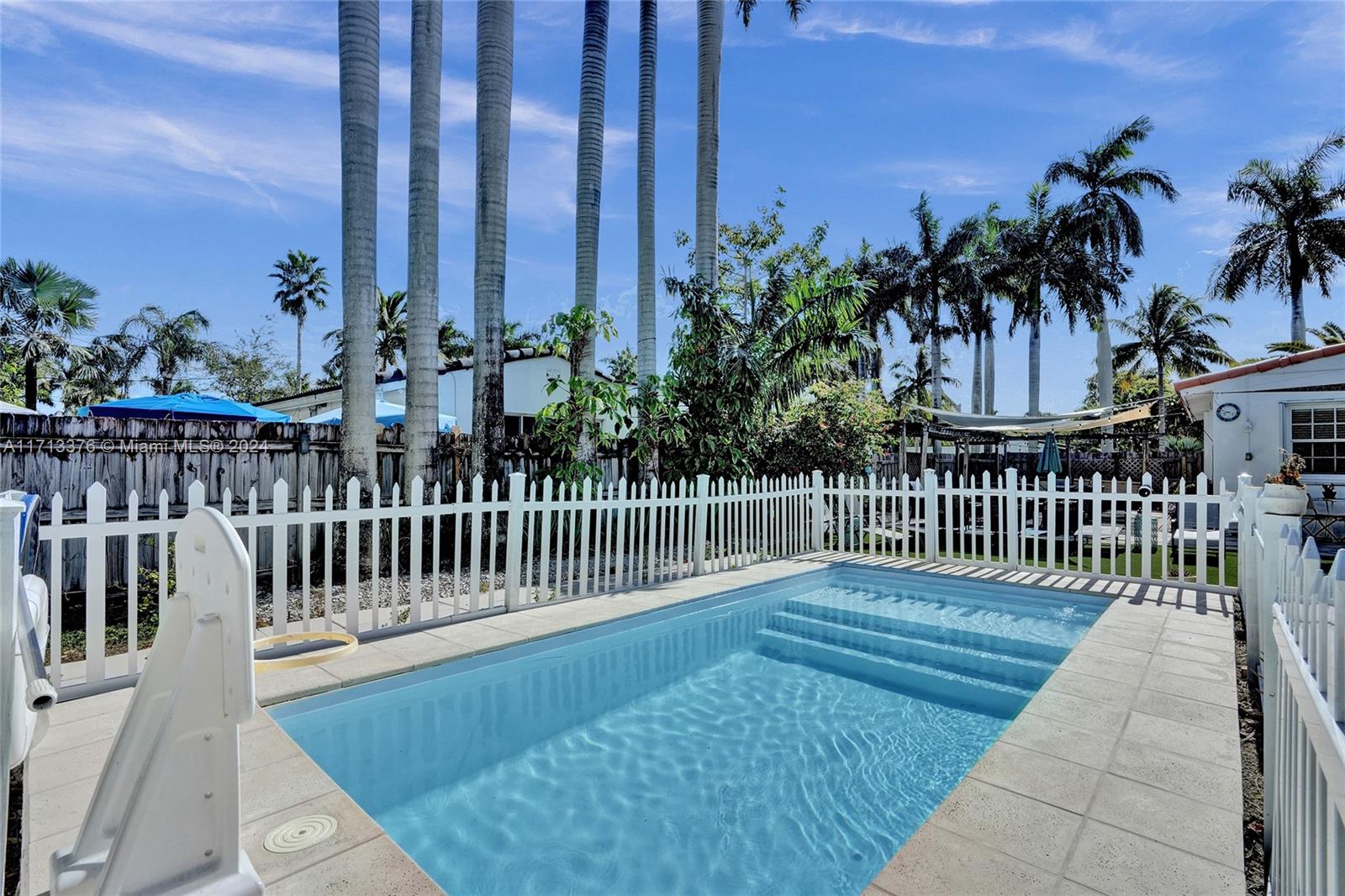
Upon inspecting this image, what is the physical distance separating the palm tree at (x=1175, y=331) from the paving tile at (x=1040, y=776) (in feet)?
131

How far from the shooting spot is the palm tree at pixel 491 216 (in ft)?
26.2

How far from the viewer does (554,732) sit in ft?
12.9

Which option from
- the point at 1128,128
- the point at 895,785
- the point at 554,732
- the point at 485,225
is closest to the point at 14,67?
the point at 485,225

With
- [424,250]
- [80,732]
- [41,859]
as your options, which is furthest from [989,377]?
[41,859]

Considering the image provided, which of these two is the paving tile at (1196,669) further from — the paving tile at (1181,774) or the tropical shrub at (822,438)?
the tropical shrub at (822,438)

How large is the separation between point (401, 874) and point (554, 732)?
1.77 metres

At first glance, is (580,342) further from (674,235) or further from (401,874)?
(674,235)

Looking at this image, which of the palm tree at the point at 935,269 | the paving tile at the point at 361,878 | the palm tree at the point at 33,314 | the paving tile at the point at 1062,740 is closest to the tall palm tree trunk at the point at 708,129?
the paving tile at the point at 1062,740

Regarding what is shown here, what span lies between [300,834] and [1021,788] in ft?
9.65

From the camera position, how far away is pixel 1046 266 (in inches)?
1055

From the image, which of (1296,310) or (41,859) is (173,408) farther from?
(1296,310)

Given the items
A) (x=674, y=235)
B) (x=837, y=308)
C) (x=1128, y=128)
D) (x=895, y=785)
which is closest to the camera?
(x=895, y=785)

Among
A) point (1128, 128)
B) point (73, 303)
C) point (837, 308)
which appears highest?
point (1128, 128)

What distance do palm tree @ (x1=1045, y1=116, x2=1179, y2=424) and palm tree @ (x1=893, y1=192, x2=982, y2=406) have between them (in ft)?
12.6
